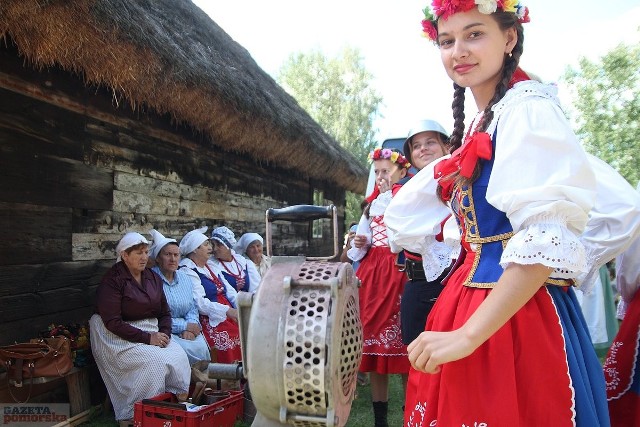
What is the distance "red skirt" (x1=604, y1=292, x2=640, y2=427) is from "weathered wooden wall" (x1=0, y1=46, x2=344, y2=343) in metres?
3.68

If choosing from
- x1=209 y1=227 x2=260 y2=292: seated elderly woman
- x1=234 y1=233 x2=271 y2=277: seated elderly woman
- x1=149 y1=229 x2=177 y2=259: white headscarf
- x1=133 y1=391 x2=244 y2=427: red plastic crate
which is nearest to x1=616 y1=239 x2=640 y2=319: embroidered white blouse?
x1=133 y1=391 x2=244 y2=427: red plastic crate

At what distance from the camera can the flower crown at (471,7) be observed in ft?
4.34

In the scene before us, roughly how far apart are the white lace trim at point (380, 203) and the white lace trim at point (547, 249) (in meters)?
2.78

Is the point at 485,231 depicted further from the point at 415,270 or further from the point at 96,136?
the point at 96,136

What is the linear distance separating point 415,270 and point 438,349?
201 centimetres

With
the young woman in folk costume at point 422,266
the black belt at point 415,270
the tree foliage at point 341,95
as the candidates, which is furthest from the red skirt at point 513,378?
→ the tree foliage at point 341,95

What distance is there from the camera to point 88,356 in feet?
13.5

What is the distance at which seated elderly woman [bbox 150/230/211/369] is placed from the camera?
458cm

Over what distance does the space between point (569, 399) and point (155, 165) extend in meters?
4.89

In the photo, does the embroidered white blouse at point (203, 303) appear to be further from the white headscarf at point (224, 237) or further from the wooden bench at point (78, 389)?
the wooden bench at point (78, 389)

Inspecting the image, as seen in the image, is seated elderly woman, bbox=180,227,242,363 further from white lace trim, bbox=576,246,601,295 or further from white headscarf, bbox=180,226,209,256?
white lace trim, bbox=576,246,601,295

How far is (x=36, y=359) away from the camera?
3486mm

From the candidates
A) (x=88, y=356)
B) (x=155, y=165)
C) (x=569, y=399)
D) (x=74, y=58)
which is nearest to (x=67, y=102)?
(x=74, y=58)

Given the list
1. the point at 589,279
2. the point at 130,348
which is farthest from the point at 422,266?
the point at 130,348
